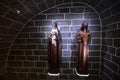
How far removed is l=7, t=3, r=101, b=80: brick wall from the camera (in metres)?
1.68

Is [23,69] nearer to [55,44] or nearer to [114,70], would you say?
[55,44]

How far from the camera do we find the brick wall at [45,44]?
1.68m

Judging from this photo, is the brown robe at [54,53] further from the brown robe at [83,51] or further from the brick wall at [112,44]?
the brick wall at [112,44]

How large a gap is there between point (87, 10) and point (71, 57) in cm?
75

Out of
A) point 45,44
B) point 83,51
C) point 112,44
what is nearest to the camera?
point 112,44

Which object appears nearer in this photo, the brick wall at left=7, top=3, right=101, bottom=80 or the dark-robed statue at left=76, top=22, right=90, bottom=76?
the dark-robed statue at left=76, top=22, right=90, bottom=76

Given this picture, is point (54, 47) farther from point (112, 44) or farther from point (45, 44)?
point (112, 44)

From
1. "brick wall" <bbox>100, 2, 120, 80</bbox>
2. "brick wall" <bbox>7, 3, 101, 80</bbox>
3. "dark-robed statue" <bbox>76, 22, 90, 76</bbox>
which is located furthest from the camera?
"brick wall" <bbox>7, 3, 101, 80</bbox>

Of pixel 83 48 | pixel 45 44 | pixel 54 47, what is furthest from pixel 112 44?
pixel 45 44

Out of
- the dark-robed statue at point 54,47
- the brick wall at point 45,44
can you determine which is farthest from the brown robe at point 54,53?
the brick wall at point 45,44

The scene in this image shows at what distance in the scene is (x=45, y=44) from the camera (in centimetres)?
176

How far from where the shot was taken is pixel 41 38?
1.76 meters

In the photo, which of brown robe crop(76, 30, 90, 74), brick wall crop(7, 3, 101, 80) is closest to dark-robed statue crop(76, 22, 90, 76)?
brown robe crop(76, 30, 90, 74)

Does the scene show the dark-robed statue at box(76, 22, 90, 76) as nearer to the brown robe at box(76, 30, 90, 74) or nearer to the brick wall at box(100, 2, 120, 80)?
the brown robe at box(76, 30, 90, 74)
